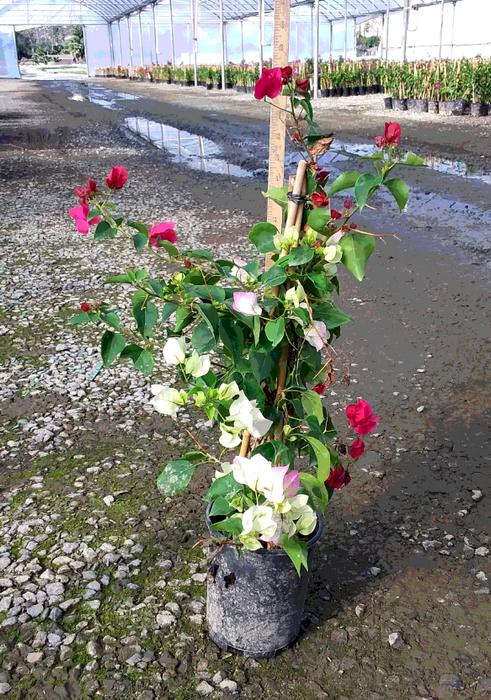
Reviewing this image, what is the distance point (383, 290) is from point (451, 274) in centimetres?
56

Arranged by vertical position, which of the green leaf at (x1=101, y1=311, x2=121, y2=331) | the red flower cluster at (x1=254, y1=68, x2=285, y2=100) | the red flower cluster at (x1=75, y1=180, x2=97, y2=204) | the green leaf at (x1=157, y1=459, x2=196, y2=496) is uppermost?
the red flower cluster at (x1=254, y1=68, x2=285, y2=100)

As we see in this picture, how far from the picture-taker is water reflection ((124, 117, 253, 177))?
29.1 feet

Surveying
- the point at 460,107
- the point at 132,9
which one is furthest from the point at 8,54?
the point at 460,107

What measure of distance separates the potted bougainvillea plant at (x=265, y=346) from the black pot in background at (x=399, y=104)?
14.9 metres

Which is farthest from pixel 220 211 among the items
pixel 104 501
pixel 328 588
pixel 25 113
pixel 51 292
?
pixel 25 113

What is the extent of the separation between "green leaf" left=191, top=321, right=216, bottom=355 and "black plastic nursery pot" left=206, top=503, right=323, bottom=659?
0.44 m

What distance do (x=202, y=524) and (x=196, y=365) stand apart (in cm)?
91

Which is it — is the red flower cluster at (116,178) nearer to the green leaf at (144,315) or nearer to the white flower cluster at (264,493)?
the green leaf at (144,315)

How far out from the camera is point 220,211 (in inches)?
253

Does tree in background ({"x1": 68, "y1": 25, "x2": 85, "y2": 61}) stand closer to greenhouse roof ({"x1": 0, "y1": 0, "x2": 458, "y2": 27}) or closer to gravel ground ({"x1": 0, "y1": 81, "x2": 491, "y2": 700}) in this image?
greenhouse roof ({"x1": 0, "y1": 0, "x2": 458, "y2": 27})

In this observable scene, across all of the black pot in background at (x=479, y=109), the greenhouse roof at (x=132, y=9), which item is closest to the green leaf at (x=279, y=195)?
the black pot in background at (x=479, y=109)

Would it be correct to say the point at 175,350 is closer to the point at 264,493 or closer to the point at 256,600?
the point at 264,493

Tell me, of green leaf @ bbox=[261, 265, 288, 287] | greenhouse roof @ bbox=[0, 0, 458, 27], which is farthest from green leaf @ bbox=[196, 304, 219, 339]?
greenhouse roof @ bbox=[0, 0, 458, 27]

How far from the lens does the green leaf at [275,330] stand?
1.32m
